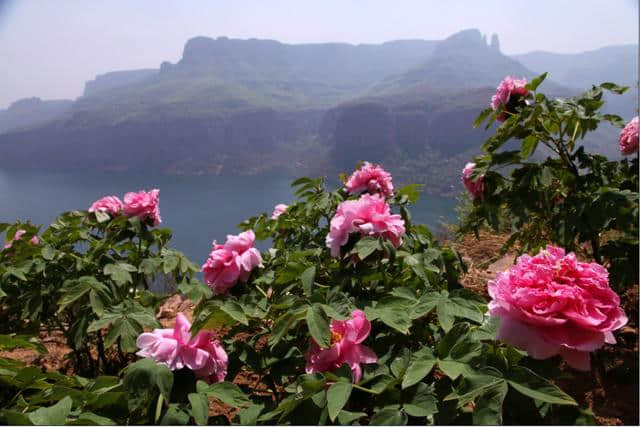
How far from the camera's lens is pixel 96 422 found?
0.68 m

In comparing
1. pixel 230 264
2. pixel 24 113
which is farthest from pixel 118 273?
pixel 24 113

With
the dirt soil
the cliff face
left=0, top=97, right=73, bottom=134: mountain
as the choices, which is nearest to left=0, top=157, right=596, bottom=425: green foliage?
the dirt soil

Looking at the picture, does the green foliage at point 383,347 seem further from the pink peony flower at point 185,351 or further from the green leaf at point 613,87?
the green leaf at point 613,87

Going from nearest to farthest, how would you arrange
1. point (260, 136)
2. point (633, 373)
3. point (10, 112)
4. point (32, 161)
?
point (633, 373)
point (10, 112)
point (32, 161)
point (260, 136)

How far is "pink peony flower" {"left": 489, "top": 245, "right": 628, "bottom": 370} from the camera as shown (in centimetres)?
58

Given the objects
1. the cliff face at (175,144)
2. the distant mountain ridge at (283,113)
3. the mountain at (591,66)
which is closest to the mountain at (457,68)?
the distant mountain ridge at (283,113)

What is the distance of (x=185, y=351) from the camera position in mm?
815

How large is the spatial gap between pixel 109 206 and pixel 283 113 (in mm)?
39514

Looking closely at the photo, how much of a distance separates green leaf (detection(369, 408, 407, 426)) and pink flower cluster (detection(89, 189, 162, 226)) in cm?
140

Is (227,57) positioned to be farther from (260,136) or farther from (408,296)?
(408,296)

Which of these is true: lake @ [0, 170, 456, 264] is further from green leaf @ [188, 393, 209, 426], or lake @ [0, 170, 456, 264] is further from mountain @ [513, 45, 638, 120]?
mountain @ [513, 45, 638, 120]

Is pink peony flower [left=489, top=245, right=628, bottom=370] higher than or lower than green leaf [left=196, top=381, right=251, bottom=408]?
higher

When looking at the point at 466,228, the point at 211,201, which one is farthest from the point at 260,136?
the point at 466,228

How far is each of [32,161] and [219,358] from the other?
13.7 meters
